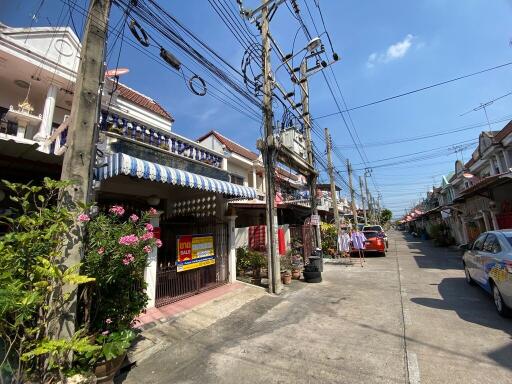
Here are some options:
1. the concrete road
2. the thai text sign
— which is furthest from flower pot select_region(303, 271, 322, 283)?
the thai text sign

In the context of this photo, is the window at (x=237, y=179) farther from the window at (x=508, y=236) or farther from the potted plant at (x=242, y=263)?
the window at (x=508, y=236)

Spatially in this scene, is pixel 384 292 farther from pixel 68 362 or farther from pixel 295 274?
pixel 68 362

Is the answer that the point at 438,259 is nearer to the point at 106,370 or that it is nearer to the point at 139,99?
the point at 106,370

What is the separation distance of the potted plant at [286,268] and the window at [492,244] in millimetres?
5618

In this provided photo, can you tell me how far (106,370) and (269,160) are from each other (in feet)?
22.6

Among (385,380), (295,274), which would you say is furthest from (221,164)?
(385,380)

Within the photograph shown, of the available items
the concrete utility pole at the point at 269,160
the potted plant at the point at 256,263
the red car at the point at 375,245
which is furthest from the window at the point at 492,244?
the red car at the point at 375,245

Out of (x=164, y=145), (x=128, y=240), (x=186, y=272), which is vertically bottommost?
(x=186, y=272)

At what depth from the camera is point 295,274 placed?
10445 mm

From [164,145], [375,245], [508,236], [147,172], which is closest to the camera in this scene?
[508,236]

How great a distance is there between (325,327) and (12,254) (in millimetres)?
5106

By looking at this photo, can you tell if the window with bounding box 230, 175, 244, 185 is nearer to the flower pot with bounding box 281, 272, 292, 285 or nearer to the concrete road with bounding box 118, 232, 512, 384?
the flower pot with bounding box 281, 272, 292, 285

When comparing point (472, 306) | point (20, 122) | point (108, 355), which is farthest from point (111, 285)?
point (20, 122)

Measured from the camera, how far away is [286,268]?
11.1 meters
